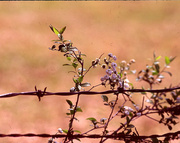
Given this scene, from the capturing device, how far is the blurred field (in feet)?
11.4

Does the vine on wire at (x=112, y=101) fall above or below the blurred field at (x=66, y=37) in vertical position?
below

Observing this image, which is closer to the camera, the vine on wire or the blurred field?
the vine on wire

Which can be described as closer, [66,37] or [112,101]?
[112,101]

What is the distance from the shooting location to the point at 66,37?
567 centimetres

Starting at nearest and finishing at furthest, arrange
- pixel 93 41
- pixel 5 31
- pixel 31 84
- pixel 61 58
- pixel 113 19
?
1. pixel 31 84
2. pixel 61 58
3. pixel 93 41
4. pixel 5 31
5. pixel 113 19

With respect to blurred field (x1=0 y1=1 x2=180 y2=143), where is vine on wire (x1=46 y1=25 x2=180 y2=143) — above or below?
below

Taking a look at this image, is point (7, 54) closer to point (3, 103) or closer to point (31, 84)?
point (31, 84)

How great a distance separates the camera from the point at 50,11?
22.5 feet

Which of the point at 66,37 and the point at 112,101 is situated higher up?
the point at 66,37

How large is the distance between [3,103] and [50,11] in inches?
145

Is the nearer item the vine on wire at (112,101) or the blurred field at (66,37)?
the vine on wire at (112,101)

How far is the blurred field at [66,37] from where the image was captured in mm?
3488

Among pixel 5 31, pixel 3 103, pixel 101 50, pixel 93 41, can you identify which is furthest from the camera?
pixel 5 31

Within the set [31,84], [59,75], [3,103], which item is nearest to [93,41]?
[59,75]
